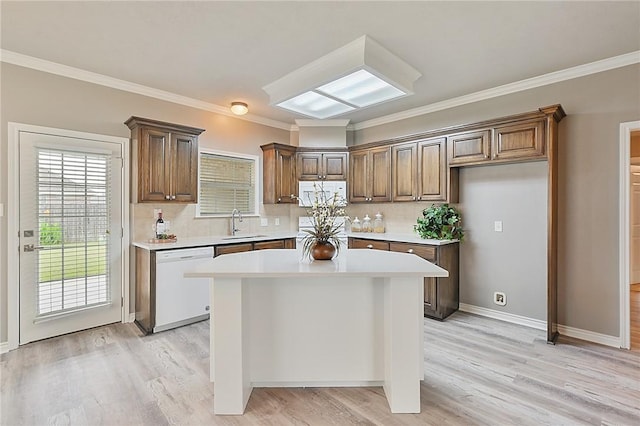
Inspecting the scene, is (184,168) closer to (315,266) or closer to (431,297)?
(315,266)

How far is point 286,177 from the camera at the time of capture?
4984 mm

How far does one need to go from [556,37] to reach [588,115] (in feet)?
3.38

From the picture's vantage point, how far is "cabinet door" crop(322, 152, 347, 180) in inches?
198

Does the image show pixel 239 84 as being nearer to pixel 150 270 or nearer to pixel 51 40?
pixel 51 40

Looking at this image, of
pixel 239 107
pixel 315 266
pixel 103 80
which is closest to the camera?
pixel 315 266

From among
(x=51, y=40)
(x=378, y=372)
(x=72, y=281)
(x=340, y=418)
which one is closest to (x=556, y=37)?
(x=378, y=372)

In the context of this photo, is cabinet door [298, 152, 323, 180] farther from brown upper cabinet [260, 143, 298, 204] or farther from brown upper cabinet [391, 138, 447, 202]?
brown upper cabinet [391, 138, 447, 202]

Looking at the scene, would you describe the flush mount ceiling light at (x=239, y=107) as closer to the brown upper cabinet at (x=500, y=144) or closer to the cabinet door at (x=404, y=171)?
the cabinet door at (x=404, y=171)

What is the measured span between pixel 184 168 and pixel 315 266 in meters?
2.52

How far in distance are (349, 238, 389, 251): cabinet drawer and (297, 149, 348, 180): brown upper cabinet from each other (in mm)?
1052

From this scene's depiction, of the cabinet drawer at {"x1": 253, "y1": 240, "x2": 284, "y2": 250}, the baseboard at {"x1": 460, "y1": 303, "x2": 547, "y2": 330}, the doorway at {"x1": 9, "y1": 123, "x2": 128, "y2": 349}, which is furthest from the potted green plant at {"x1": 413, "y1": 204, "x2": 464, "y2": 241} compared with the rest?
the doorway at {"x1": 9, "y1": 123, "x2": 128, "y2": 349}

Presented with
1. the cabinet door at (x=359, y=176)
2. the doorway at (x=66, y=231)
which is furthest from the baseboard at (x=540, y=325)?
the doorway at (x=66, y=231)

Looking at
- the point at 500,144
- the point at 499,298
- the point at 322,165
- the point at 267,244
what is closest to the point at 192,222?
the point at 267,244

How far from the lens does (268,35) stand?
2678mm
